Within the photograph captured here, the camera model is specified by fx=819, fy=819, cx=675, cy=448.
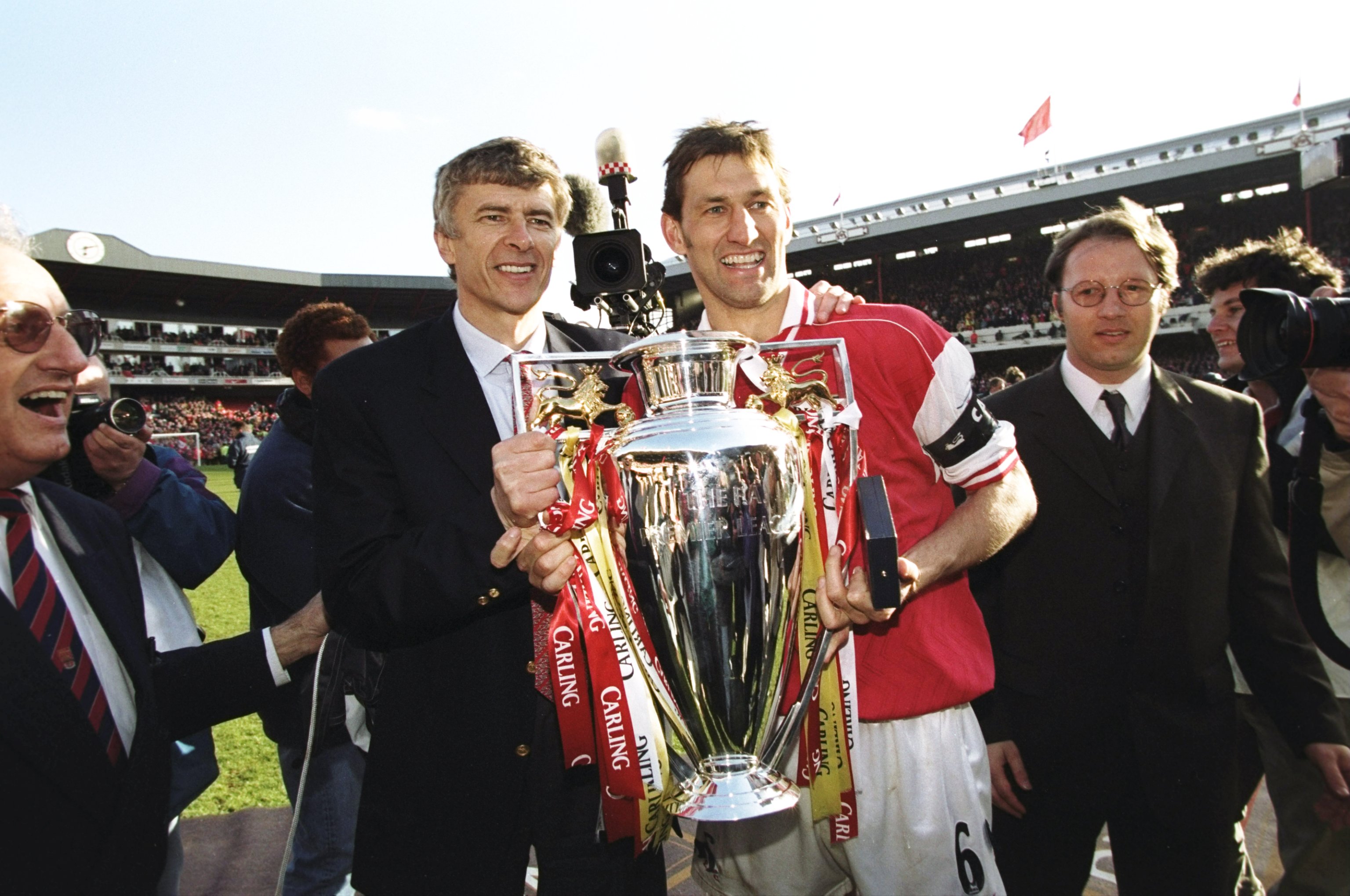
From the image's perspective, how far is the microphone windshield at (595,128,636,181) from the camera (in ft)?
9.72

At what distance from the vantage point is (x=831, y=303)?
1.90 metres

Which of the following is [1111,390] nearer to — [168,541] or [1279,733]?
[1279,733]

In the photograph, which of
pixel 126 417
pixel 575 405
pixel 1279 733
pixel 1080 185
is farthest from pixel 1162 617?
pixel 1080 185

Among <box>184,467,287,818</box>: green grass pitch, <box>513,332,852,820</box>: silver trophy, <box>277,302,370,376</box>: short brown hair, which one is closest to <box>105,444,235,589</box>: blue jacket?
<box>277,302,370,376</box>: short brown hair

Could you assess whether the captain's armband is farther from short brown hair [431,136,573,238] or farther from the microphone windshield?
the microphone windshield

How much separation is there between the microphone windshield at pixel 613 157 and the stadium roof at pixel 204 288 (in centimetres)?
3870

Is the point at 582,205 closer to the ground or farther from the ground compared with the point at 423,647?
farther from the ground

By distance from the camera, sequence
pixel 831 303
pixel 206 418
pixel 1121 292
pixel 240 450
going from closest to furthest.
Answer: pixel 831 303 → pixel 1121 292 → pixel 240 450 → pixel 206 418

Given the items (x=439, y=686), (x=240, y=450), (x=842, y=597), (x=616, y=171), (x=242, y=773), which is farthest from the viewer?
(x=240, y=450)

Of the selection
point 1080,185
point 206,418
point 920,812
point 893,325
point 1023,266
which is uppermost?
point 1080,185

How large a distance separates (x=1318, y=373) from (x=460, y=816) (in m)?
2.11

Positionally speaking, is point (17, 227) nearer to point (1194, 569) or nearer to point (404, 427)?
point (404, 427)

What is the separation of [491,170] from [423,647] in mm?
1136

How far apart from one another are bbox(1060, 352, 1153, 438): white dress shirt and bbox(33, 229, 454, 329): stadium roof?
39.9 meters
